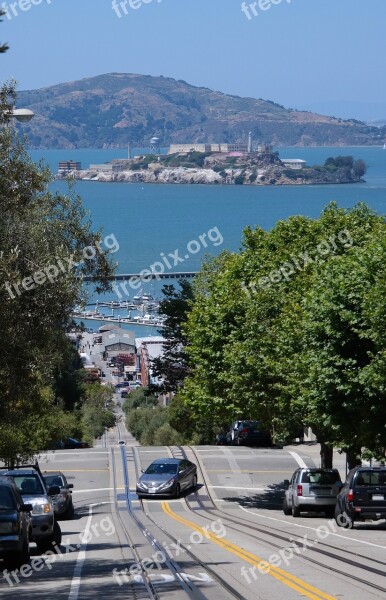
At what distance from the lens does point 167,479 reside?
35.3m

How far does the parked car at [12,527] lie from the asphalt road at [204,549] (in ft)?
1.01

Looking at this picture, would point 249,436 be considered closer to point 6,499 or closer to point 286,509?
point 286,509

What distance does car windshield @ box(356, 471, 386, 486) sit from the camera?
25016mm

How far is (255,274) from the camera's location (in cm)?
3856

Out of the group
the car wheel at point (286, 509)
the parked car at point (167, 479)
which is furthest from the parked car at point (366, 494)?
the parked car at point (167, 479)

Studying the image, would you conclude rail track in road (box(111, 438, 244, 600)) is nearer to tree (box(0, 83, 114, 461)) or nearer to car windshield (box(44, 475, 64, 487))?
car windshield (box(44, 475, 64, 487))

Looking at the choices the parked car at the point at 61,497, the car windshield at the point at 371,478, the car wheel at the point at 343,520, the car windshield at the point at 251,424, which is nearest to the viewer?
the car windshield at the point at 371,478

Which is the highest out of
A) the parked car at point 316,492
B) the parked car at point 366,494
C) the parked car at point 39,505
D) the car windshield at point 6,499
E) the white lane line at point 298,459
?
the car windshield at point 6,499

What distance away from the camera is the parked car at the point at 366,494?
2484 centimetres

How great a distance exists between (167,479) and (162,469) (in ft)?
3.38

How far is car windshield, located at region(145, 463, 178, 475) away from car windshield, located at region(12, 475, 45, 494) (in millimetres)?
13777

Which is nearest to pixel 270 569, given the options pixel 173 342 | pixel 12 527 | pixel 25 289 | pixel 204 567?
pixel 204 567

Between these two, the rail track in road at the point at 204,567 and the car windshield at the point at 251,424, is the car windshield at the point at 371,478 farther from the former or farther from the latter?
the car windshield at the point at 251,424

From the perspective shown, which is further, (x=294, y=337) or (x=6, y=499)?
(x=294, y=337)
